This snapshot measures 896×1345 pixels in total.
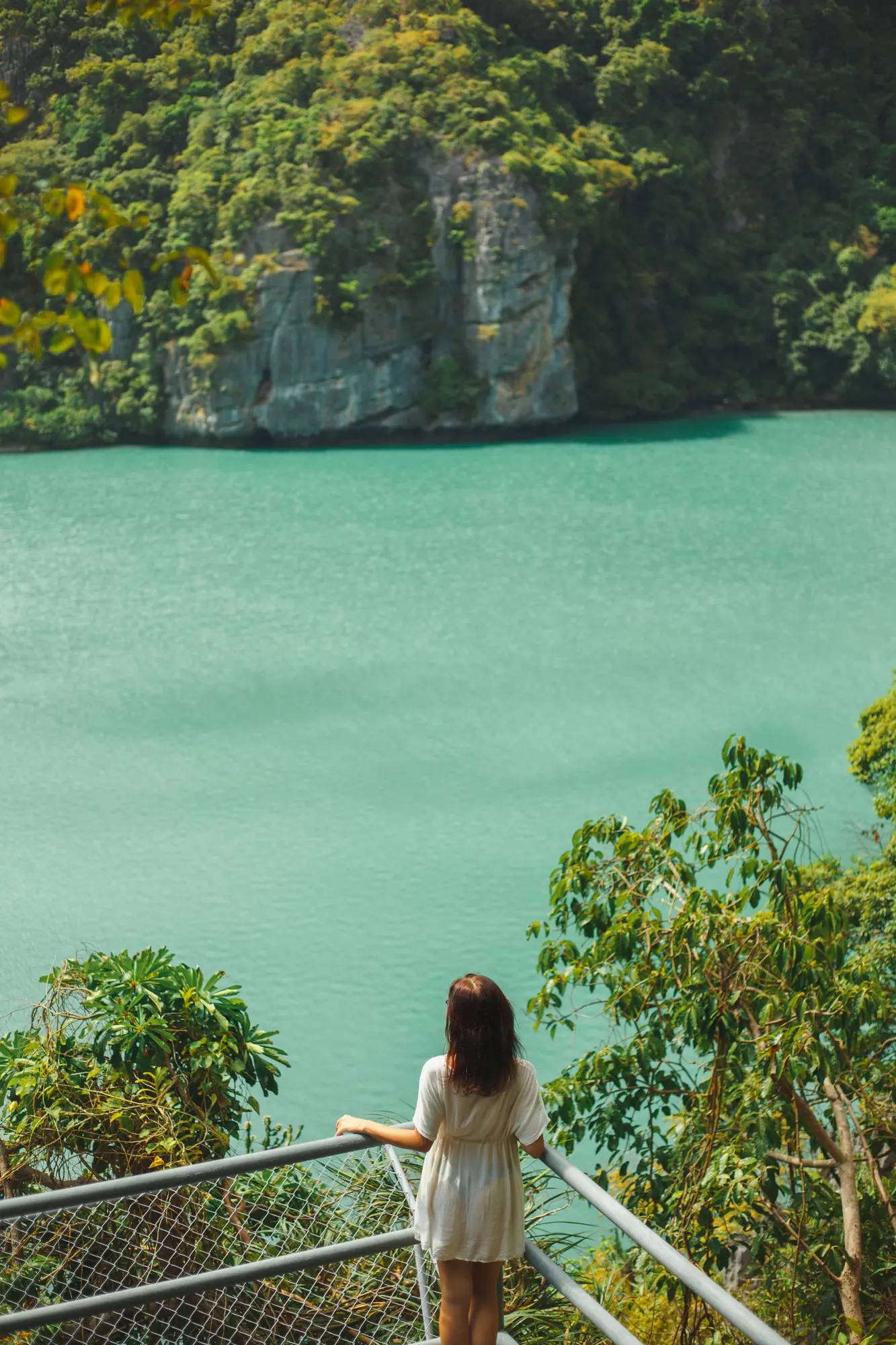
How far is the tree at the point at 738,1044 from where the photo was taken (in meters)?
3.61

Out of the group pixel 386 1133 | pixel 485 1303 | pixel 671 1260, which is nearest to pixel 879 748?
pixel 485 1303

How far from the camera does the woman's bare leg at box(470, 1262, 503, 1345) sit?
7.47ft

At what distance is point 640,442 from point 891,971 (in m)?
22.0

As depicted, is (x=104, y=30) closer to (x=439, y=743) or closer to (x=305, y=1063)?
(x=439, y=743)

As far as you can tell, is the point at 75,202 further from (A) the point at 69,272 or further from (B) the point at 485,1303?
(B) the point at 485,1303

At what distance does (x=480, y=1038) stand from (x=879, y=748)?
567 centimetres

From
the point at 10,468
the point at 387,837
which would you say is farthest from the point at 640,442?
the point at 387,837

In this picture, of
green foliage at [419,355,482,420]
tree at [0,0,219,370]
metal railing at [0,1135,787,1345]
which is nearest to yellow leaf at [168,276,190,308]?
tree at [0,0,219,370]

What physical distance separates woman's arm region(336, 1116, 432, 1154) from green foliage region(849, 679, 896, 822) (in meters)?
5.18

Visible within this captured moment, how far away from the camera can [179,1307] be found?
328 cm

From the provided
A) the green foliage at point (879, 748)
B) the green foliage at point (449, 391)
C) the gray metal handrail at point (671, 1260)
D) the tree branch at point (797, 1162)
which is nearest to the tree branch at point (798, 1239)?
the tree branch at point (797, 1162)

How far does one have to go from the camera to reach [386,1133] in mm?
2234

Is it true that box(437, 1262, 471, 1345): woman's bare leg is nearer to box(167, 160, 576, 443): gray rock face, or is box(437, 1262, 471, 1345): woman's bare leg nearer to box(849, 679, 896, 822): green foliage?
box(849, 679, 896, 822): green foliage

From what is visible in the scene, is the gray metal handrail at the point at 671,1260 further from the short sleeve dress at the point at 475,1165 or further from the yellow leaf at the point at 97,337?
the yellow leaf at the point at 97,337
